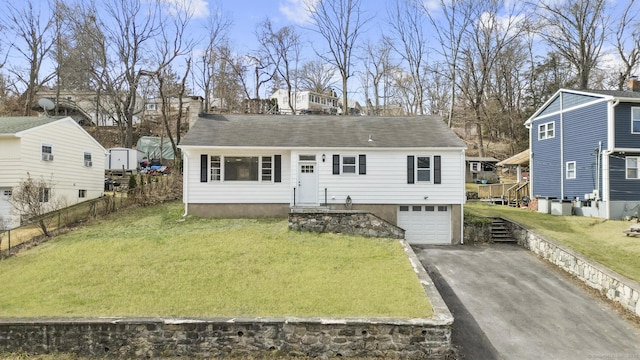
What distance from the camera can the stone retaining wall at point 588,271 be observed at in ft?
28.5

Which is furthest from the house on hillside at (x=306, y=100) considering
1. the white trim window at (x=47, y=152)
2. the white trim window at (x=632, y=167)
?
the white trim window at (x=632, y=167)

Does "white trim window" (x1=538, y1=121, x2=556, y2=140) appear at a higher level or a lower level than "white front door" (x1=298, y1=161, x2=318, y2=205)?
higher

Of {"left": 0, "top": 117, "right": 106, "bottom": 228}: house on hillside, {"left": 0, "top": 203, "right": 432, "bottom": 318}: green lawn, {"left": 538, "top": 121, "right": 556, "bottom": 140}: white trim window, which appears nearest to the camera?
{"left": 0, "top": 203, "right": 432, "bottom": 318}: green lawn

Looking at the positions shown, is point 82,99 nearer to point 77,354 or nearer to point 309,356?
point 77,354

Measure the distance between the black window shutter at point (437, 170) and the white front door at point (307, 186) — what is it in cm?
489

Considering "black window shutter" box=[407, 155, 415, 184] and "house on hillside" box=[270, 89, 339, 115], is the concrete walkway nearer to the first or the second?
"black window shutter" box=[407, 155, 415, 184]

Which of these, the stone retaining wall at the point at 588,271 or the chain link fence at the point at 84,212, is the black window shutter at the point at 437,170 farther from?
the chain link fence at the point at 84,212

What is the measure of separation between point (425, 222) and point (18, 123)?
747 inches

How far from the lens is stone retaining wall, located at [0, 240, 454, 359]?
6695 millimetres

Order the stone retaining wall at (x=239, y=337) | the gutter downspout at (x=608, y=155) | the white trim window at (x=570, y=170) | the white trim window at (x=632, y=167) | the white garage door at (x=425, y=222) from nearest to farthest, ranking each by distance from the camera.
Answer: the stone retaining wall at (x=239, y=337) < the white garage door at (x=425, y=222) < the gutter downspout at (x=608, y=155) < the white trim window at (x=632, y=167) < the white trim window at (x=570, y=170)

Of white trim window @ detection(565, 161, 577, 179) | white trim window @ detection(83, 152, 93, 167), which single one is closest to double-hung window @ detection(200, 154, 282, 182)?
white trim window @ detection(83, 152, 93, 167)

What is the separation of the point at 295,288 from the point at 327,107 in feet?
152

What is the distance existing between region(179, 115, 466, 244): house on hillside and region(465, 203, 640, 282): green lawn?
3.76 m

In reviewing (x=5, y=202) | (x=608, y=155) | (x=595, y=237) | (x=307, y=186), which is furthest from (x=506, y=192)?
(x=5, y=202)
